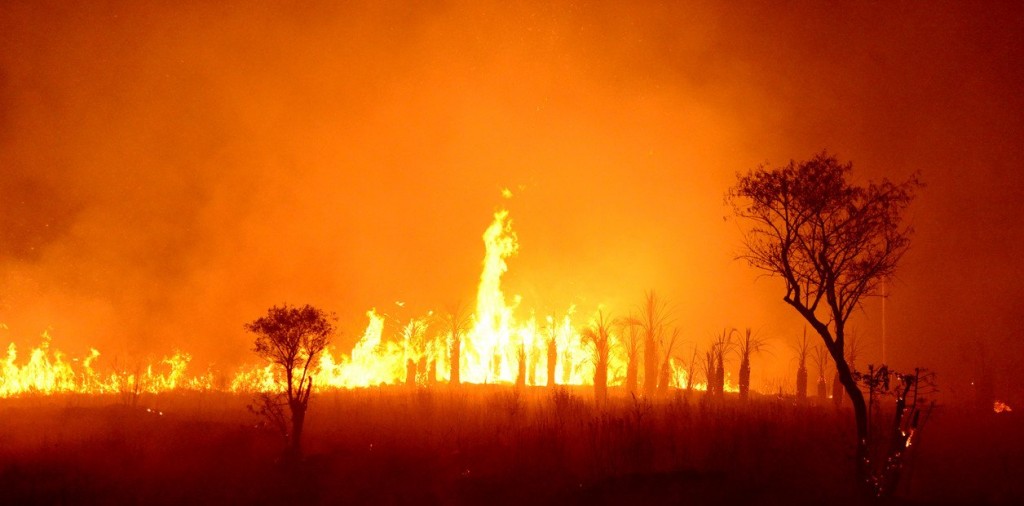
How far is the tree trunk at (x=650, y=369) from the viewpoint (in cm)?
5806

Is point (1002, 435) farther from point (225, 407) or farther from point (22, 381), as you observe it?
point (22, 381)

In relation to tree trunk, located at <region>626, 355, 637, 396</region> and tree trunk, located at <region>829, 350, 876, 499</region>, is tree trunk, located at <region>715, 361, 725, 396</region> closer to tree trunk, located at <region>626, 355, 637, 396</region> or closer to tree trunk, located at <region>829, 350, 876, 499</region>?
tree trunk, located at <region>626, 355, 637, 396</region>

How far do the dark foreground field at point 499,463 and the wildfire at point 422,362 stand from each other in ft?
77.6

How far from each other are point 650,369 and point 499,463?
1376 inches

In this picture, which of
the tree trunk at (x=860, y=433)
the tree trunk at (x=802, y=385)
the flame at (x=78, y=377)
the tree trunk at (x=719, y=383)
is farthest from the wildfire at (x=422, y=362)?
the tree trunk at (x=860, y=433)

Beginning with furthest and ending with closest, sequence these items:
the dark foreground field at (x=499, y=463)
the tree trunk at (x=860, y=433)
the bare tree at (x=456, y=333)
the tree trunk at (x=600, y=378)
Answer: the bare tree at (x=456, y=333)
the tree trunk at (x=600, y=378)
the dark foreground field at (x=499, y=463)
the tree trunk at (x=860, y=433)

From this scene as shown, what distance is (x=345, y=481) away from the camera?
2712 cm

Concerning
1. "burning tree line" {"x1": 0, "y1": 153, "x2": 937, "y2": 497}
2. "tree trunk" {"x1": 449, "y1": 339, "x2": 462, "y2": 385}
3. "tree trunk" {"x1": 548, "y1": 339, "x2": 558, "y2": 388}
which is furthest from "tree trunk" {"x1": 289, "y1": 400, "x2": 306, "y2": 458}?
"tree trunk" {"x1": 548, "y1": 339, "x2": 558, "y2": 388}

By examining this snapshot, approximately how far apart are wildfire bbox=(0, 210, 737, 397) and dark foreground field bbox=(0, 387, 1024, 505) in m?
23.6

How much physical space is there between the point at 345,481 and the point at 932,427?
1179 inches

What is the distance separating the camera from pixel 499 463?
27.3 meters

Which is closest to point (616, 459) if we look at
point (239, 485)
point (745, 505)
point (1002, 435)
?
point (745, 505)

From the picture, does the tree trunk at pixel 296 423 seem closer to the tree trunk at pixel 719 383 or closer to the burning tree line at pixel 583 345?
the burning tree line at pixel 583 345

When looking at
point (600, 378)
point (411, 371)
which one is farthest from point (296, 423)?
point (411, 371)
